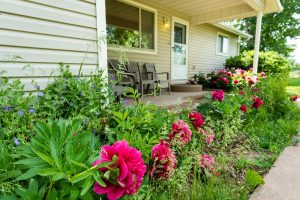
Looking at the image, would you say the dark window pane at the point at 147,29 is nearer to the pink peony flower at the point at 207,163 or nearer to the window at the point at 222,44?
the pink peony flower at the point at 207,163

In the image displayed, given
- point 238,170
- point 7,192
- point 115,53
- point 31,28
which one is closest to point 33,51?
point 31,28

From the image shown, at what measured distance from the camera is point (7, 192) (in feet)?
2.87

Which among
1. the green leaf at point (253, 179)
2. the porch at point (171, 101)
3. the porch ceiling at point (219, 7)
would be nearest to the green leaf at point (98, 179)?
the green leaf at point (253, 179)

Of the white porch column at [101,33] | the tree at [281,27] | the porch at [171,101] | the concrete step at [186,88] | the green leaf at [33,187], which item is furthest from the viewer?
the tree at [281,27]

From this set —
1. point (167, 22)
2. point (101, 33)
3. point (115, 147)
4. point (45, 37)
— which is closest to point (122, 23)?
point (167, 22)

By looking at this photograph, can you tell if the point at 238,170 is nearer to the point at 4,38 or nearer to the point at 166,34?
the point at 4,38

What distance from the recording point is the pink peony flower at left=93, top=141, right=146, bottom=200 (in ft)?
2.55

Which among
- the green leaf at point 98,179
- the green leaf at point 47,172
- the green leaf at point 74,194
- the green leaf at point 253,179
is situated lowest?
the green leaf at point 253,179

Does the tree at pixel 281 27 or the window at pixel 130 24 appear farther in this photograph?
the tree at pixel 281 27

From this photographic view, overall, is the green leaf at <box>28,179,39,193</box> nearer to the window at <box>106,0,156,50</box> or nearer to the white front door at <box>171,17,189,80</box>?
the window at <box>106,0,156,50</box>

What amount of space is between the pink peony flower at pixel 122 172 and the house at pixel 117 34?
1.41 m

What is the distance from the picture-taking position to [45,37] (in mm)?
2016

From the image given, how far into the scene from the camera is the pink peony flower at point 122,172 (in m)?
0.78

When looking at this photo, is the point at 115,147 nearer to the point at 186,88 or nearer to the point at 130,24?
the point at 130,24
